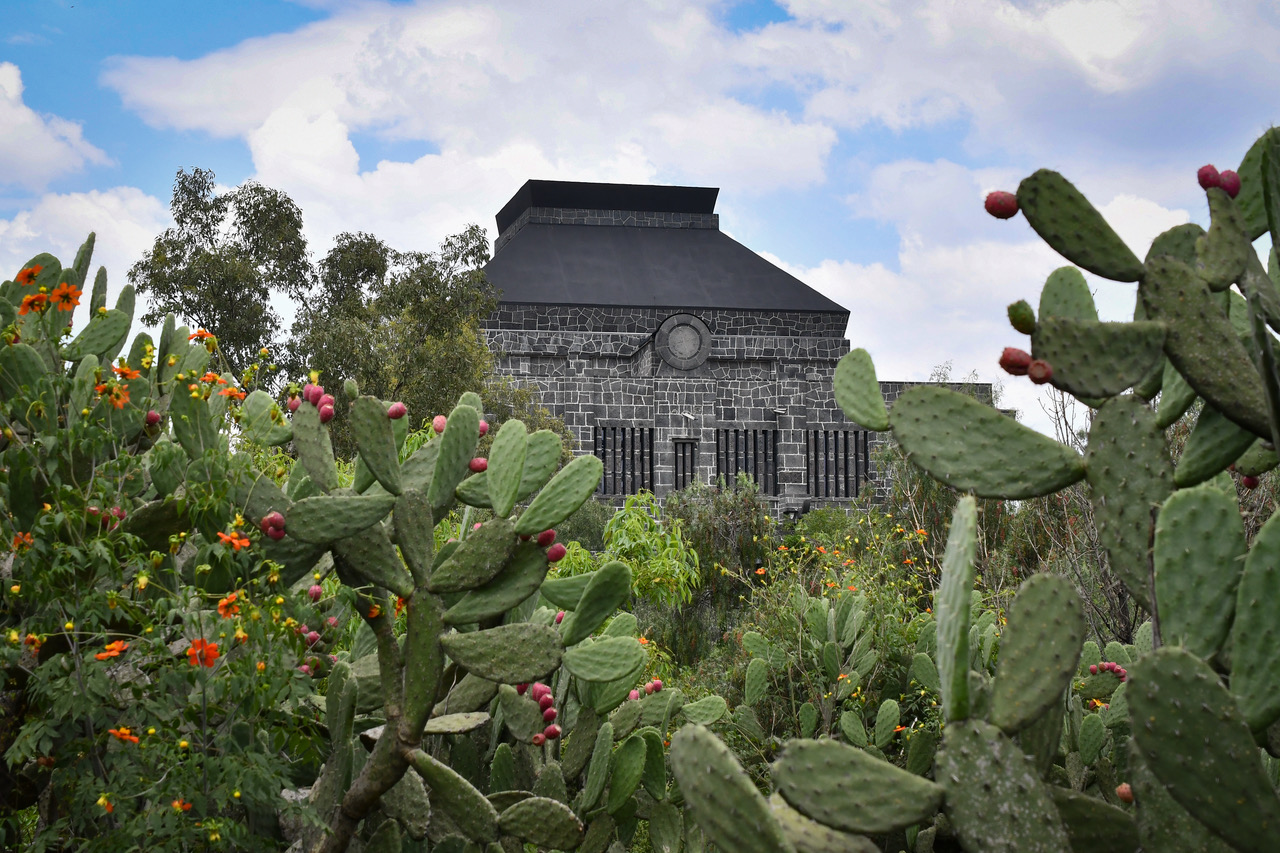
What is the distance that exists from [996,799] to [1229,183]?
1250 mm

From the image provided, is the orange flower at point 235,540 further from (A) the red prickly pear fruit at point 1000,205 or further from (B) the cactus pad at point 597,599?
(A) the red prickly pear fruit at point 1000,205

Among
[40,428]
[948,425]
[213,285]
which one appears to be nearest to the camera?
[948,425]

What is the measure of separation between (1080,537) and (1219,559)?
6533mm

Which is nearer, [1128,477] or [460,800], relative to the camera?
[1128,477]

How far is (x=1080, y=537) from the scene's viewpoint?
25.2 feet

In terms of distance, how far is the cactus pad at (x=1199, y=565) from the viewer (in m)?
1.66

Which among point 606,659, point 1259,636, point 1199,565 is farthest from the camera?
point 606,659

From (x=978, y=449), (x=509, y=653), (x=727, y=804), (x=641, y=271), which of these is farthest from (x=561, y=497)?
(x=641, y=271)

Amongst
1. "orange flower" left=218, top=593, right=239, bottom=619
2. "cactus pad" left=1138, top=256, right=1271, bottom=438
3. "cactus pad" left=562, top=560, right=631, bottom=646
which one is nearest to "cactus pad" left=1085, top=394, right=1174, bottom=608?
"cactus pad" left=1138, top=256, right=1271, bottom=438

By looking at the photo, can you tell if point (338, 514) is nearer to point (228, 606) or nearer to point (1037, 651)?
point (228, 606)

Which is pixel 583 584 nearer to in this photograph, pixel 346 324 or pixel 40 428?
pixel 40 428

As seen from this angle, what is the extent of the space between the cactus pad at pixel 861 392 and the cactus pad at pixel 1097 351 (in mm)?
476

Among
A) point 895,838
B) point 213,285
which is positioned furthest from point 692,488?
point 895,838

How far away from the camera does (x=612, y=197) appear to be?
28.0 m
